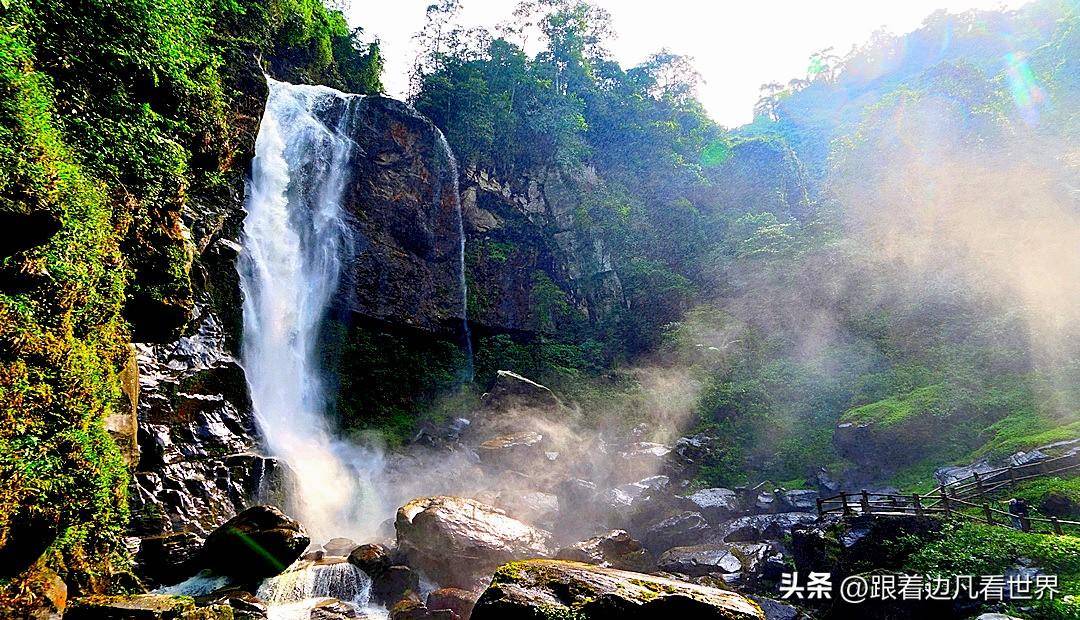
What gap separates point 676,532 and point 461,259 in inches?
668

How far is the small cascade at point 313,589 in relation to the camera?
9359 mm

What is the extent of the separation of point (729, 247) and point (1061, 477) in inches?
862

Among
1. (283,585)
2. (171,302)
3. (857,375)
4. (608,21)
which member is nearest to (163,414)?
(171,302)

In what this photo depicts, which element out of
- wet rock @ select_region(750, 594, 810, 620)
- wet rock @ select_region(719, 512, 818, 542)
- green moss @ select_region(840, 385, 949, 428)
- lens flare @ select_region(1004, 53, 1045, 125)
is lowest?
wet rock @ select_region(750, 594, 810, 620)

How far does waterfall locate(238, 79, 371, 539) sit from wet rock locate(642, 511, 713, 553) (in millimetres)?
8799

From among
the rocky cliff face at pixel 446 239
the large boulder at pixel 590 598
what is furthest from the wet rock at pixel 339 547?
the rocky cliff face at pixel 446 239

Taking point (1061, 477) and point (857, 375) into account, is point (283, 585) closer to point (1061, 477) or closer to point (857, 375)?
point (1061, 477)

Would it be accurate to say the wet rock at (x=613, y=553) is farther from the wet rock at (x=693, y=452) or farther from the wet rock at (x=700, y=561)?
the wet rock at (x=693, y=452)

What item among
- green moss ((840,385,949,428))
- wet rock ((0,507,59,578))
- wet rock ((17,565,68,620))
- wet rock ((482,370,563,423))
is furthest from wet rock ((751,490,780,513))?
wet rock ((0,507,59,578))

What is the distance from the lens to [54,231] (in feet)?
21.7

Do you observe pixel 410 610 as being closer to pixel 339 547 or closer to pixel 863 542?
pixel 339 547

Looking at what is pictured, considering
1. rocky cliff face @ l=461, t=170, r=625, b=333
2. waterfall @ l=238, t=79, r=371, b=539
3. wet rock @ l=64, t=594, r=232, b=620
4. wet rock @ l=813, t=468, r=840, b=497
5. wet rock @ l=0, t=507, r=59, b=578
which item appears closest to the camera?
wet rock @ l=0, t=507, r=59, b=578

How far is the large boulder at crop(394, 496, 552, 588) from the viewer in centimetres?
1119

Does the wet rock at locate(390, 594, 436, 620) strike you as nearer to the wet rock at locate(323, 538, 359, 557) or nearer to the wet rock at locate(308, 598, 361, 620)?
the wet rock at locate(308, 598, 361, 620)
